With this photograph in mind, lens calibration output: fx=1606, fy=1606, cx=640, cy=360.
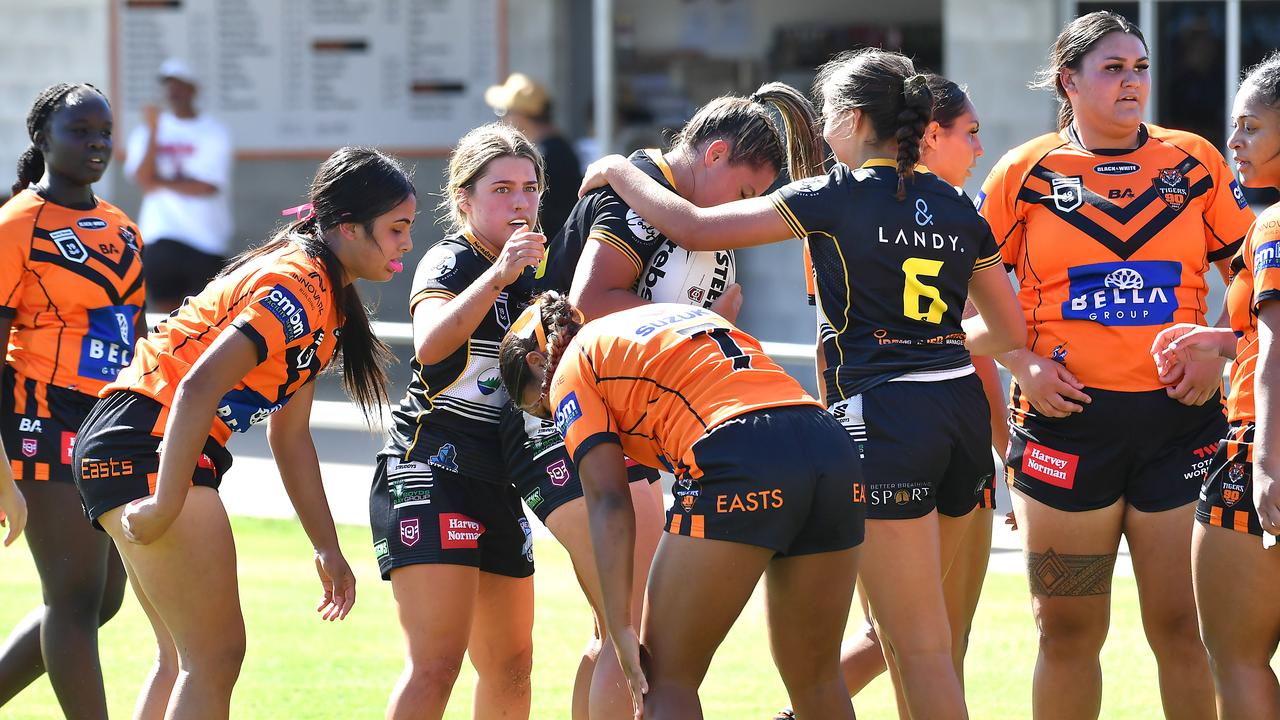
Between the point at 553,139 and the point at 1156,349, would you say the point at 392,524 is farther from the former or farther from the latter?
the point at 553,139

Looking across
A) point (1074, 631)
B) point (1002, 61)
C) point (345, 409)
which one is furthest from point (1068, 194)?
point (1002, 61)

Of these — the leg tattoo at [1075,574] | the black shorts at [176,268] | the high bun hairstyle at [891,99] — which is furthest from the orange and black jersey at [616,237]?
the black shorts at [176,268]

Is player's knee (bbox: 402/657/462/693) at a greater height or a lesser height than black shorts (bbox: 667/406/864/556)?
lesser

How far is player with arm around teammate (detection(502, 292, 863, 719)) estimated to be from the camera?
3596mm

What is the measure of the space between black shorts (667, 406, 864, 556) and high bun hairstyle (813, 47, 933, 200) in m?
0.75

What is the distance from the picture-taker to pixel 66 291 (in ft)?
16.3

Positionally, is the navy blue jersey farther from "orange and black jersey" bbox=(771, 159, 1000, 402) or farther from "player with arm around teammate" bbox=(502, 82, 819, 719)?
"orange and black jersey" bbox=(771, 159, 1000, 402)

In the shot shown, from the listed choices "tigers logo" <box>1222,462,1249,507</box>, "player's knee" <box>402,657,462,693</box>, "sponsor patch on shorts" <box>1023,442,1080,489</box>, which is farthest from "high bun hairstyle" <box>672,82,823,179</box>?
"player's knee" <box>402,657,462,693</box>

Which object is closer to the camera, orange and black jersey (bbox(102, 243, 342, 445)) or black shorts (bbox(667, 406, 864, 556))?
black shorts (bbox(667, 406, 864, 556))

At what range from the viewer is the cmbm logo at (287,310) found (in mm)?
4027

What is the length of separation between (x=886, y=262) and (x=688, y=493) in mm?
833

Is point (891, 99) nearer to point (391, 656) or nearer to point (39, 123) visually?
point (39, 123)

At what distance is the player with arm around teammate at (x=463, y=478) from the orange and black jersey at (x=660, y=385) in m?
0.57

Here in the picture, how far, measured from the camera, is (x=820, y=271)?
4141 mm
